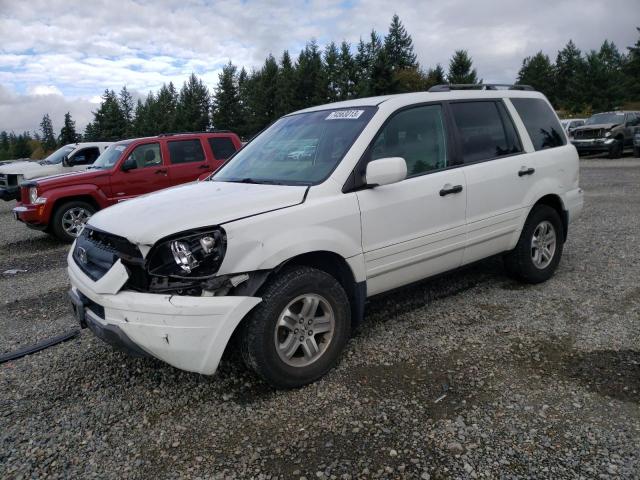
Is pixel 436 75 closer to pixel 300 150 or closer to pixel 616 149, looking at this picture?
pixel 616 149

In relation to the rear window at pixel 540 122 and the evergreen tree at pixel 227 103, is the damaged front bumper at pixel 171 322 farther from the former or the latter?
the evergreen tree at pixel 227 103

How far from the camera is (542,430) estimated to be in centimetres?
276

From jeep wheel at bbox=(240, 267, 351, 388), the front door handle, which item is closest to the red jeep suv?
the front door handle

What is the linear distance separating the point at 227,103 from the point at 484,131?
67.6m

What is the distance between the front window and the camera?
9.56 metres

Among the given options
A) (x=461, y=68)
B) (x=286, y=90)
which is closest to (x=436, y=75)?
(x=461, y=68)

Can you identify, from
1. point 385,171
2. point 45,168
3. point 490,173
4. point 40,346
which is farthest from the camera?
point 45,168

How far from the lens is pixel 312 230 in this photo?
321 centimetres

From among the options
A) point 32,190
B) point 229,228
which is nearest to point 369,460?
point 229,228

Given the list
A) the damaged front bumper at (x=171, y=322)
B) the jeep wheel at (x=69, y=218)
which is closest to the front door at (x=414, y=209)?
the damaged front bumper at (x=171, y=322)

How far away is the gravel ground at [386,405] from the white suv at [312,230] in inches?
14.5

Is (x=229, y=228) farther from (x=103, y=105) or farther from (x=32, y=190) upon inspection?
(x=103, y=105)

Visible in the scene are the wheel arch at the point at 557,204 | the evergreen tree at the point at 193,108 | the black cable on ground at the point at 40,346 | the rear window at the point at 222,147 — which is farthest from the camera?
the evergreen tree at the point at 193,108

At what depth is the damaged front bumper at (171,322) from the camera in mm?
2809
